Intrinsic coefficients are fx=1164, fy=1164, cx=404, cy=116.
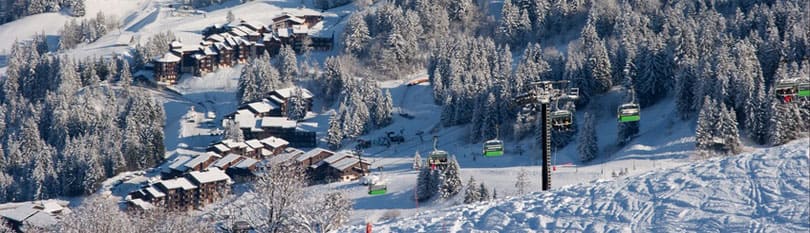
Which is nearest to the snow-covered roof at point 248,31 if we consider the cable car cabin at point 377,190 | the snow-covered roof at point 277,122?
the snow-covered roof at point 277,122

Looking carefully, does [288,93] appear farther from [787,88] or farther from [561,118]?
[787,88]

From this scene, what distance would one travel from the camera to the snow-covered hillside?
80.2 feet

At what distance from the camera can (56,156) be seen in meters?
81.2

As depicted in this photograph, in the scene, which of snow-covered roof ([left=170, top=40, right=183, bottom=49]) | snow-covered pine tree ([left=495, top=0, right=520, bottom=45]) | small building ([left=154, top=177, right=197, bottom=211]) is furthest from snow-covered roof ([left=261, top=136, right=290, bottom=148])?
snow-covered roof ([left=170, top=40, right=183, bottom=49])

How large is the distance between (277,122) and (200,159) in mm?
9139

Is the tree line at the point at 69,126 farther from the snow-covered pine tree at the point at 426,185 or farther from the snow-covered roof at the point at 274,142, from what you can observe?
the snow-covered pine tree at the point at 426,185

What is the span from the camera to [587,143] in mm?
60219

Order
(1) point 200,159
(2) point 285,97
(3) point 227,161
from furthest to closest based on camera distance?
(2) point 285,97 → (1) point 200,159 → (3) point 227,161

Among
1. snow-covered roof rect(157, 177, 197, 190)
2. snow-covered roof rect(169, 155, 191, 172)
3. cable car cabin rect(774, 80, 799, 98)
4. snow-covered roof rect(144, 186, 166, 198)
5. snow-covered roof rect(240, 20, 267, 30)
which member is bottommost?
snow-covered roof rect(144, 186, 166, 198)

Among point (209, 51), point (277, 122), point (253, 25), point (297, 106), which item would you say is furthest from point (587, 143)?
point (253, 25)

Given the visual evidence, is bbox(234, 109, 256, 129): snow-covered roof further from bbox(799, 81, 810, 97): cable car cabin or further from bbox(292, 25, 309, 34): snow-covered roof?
bbox(799, 81, 810, 97): cable car cabin

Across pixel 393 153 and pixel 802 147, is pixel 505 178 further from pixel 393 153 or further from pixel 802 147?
pixel 802 147

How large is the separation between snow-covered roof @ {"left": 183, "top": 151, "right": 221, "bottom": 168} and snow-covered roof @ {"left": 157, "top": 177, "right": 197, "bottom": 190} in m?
3.14

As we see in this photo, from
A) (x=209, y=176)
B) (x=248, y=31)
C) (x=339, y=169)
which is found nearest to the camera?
(x=339, y=169)
